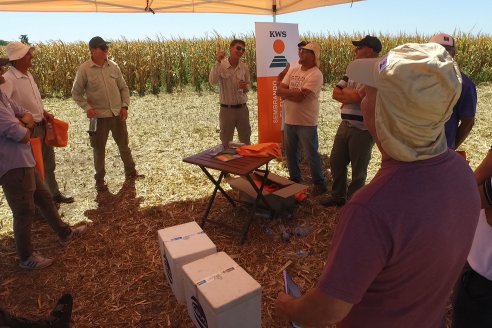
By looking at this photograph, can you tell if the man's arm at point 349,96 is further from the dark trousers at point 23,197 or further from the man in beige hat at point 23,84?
the man in beige hat at point 23,84

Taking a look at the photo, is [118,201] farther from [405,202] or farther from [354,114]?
[405,202]

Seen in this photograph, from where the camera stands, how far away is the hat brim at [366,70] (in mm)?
957

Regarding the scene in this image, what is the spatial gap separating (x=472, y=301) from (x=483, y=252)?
0.83 ft

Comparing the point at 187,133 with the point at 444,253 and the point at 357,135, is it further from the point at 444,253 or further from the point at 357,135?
the point at 444,253

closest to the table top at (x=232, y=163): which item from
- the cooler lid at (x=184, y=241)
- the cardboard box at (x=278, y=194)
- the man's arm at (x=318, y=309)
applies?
the cardboard box at (x=278, y=194)

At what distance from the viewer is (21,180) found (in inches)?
122

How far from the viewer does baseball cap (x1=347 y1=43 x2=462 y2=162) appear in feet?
2.79

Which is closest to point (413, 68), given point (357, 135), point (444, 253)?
point (444, 253)

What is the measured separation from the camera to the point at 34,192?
11.0 ft

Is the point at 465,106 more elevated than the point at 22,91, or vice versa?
the point at 22,91

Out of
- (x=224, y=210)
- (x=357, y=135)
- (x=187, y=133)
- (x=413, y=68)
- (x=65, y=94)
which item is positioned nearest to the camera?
(x=413, y=68)

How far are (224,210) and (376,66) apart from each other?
12.1 feet

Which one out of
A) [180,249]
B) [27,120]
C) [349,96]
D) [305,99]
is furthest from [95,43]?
[349,96]

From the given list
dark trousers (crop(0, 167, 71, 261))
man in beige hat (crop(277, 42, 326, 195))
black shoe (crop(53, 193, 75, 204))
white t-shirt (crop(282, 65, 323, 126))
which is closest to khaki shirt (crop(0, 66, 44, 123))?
dark trousers (crop(0, 167, 71, 261))
